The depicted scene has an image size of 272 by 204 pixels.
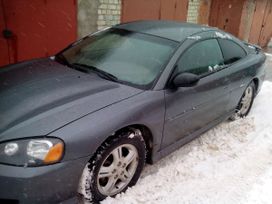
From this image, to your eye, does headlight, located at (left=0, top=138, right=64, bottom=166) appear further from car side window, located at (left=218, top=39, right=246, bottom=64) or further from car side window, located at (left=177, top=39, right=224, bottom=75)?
car side window, located at (left=218, top=39, right=246, bottom=64)

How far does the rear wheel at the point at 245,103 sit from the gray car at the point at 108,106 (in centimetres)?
54

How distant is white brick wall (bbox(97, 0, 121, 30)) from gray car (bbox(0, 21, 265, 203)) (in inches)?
120

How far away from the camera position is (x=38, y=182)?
236 cm

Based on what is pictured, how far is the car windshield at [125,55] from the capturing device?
341 cm

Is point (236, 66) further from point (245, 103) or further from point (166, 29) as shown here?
point (166, 29)

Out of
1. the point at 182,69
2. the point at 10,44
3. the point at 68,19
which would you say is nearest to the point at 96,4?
the point at 68,19

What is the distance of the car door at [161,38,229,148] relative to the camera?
346cm

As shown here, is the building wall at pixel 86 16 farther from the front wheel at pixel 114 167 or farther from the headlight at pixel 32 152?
the headlight at pixel 32 152

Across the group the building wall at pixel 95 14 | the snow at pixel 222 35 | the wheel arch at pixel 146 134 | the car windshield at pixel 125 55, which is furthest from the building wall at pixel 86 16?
the wheel arch at pixel 146 134

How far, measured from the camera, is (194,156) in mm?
4035

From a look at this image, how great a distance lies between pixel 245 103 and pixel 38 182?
388 centimetres

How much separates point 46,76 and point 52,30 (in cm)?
299

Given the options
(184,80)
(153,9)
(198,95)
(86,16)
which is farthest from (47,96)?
(153,9)

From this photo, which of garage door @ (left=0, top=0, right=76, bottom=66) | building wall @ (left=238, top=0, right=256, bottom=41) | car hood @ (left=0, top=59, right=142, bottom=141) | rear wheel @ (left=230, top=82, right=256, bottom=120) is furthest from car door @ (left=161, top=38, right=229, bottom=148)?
building wall @ (left=238, top=0, right=256, bottom=41)
